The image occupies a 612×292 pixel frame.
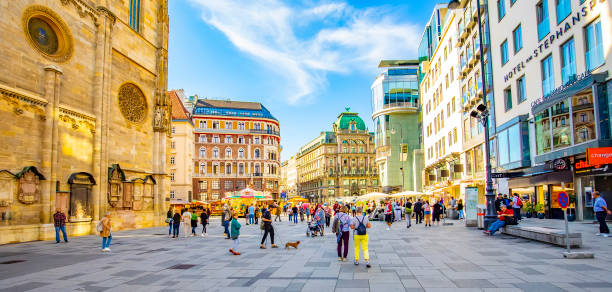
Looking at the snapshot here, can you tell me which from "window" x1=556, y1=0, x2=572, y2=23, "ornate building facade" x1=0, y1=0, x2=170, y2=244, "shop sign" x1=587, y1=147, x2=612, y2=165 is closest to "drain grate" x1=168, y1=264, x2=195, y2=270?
"ornate building facade" x1=0, y1=0, x2=170, y2=244

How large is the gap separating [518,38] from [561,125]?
8833 millimetres

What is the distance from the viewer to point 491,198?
1833 centimetres

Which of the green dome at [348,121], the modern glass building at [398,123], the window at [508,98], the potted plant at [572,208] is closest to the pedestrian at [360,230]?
the potted plant at [572,208]

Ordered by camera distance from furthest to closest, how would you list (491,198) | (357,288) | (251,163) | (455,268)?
(251,163) < (491,198) < (455,268) < (357,288)

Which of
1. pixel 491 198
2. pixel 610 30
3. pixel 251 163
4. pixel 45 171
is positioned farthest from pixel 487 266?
pixel 251 163

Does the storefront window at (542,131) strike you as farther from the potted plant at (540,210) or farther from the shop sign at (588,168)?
the potted plant at (540,210)

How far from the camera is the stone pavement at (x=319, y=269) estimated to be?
8.54 meters

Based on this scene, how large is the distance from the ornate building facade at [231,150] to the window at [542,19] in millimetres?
61092

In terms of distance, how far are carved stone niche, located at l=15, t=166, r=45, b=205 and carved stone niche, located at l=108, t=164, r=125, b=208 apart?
19.0 ft

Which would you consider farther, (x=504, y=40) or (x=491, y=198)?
(x=504, y=40)

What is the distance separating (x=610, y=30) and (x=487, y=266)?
14.3 metres

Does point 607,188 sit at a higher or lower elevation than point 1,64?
lower

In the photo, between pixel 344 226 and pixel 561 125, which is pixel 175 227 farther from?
pixel 561 125

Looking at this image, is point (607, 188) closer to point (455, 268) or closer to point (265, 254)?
point (455, 268)
